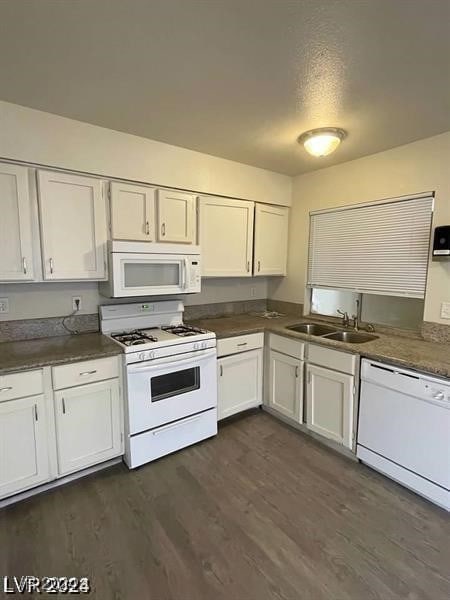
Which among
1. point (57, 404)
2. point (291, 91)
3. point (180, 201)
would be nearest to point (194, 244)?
point (180, 201)

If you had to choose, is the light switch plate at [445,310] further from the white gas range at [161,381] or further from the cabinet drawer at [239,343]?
the white gas range at [161,381]

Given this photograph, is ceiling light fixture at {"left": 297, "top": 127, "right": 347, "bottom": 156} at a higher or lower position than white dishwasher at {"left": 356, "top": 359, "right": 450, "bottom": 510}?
higher

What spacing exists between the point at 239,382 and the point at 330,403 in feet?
2.68

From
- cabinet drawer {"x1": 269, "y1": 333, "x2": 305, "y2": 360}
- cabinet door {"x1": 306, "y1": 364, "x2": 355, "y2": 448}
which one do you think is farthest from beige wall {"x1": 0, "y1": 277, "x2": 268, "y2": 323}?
cabinet door {"x1": 306, "y1": 364, "x2": 355, "y2": 448}

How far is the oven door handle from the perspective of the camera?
2156 mm

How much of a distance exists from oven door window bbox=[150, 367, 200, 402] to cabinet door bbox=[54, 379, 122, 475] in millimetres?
272

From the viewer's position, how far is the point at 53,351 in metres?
2.05

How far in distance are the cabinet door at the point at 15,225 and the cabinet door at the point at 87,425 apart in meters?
0.87

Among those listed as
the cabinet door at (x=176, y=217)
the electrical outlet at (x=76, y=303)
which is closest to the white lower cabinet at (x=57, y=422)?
the electrical outlet at (x=76, y=303)

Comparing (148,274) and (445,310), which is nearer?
(445,310)

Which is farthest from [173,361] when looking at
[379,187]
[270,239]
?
[379,187]

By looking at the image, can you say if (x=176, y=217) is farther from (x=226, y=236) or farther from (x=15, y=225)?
(x=15, y=225)

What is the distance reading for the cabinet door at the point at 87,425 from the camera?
1.99m

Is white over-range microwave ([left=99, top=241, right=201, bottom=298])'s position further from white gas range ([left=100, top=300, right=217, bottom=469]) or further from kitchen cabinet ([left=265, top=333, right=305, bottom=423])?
kitchen cabinet ([left=265, top=333, right=305, bottom=423])
